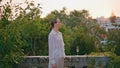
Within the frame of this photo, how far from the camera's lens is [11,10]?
829 cm

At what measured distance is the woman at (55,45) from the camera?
5.71 meters

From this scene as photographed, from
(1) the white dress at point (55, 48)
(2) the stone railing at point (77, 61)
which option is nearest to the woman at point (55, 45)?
(1) the white dress at point (55, 48)

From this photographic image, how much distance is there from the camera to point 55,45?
573 cm

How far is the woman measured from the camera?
5711 mm

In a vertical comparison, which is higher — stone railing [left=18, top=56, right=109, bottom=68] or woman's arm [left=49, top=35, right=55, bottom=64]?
woman's arm [left=49, top=35, right=55, bottom=64]

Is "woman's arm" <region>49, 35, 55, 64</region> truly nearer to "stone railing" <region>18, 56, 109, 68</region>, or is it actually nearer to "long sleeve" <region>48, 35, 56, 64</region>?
"long sleeve" <region>48, 35, 56, 64</region>

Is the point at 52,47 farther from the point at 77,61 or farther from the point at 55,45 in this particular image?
the point at 77,61

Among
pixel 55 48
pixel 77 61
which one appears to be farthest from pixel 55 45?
pixel 77 61

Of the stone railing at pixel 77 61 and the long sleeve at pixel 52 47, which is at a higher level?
the long sleeve at pixel 52 47

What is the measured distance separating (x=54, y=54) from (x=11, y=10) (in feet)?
9.09

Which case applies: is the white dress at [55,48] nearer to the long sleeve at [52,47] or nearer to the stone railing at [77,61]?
the long sleeve at [52,47]

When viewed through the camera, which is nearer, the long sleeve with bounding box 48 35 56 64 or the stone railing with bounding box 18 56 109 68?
the long sleeve with bounding box 48 35 56 64

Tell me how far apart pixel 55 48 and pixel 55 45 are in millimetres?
43

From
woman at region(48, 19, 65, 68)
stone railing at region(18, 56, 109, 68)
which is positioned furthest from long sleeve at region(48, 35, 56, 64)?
stone railing at region(18, 56, 109, 68)
